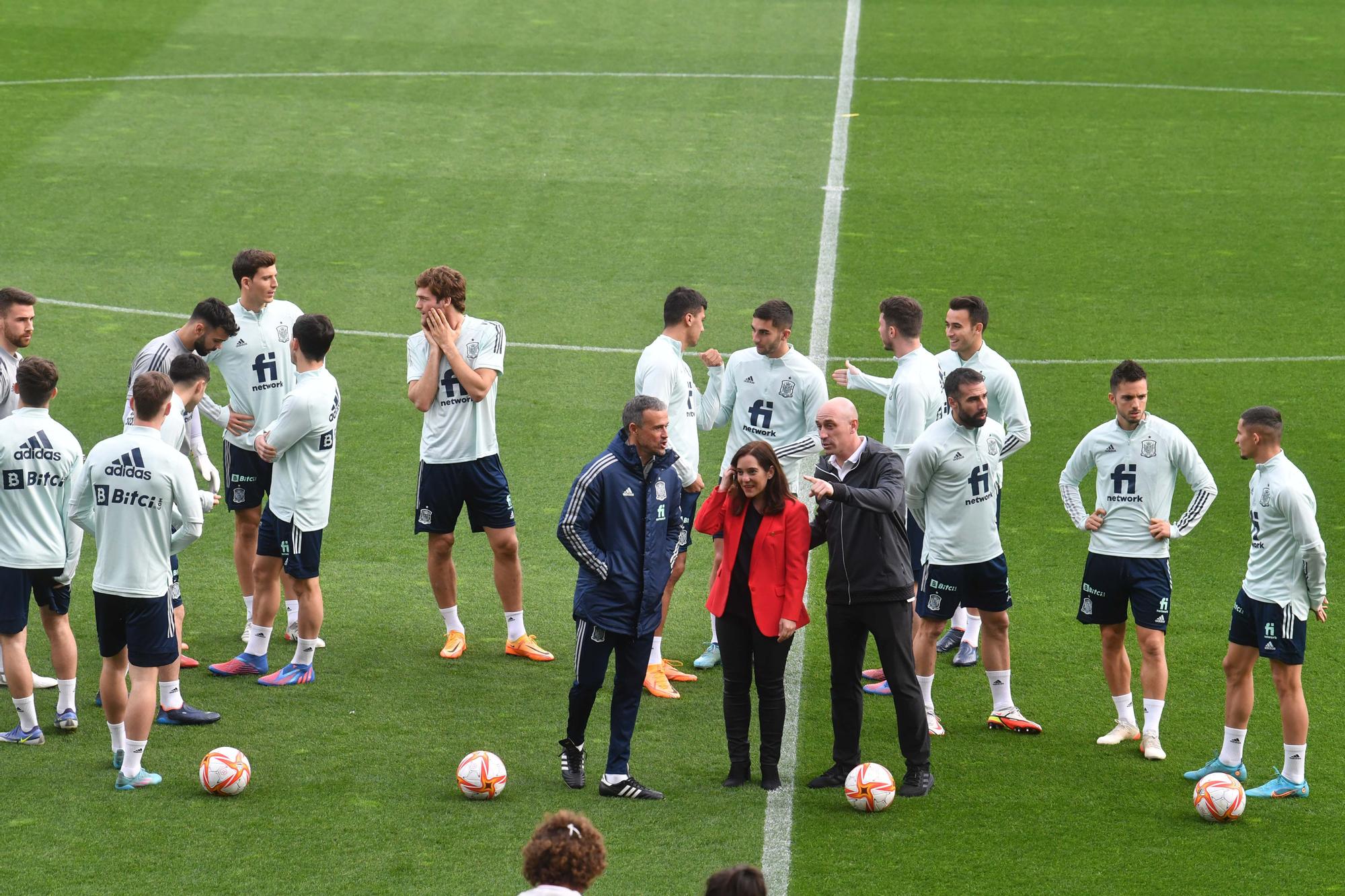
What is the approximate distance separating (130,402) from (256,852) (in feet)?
7.66

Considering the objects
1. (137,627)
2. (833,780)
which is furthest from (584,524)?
(137,627)

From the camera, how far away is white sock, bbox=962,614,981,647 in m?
10.1

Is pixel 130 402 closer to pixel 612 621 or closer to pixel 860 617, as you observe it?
pixel 612 621

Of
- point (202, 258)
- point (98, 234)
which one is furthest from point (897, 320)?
point (98, 234)

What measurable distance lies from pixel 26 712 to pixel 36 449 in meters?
1.39

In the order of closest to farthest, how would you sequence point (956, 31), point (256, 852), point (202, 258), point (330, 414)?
point (256, 852) < point (330, 414) < point (202, 258) < point (956, 31)

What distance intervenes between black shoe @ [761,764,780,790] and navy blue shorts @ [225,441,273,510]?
3.65 meters

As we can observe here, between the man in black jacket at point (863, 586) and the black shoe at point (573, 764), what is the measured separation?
1.18 m

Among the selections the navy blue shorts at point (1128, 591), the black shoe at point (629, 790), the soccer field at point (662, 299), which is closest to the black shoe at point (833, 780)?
the soccer field at point (662, 299)

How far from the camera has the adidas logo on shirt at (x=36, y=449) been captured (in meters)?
8.13

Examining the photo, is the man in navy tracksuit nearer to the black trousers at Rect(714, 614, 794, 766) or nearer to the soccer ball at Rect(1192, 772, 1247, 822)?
the black trousers at Rect(714, 614, 794, 766)

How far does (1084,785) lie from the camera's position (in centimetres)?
826

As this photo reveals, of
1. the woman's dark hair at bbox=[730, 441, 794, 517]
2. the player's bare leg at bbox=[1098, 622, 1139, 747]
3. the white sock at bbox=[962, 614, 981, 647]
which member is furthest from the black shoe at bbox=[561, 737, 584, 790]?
the white sock at bbox=[962, 614, 981, 647]

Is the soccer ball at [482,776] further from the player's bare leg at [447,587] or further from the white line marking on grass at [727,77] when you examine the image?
the white line marking on grass at [727,77]
